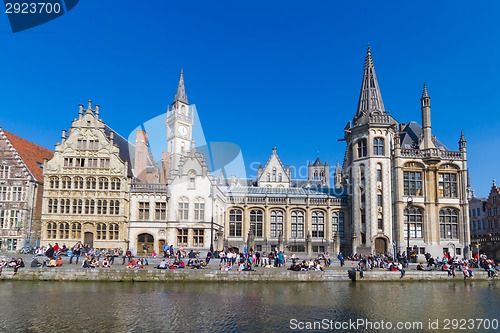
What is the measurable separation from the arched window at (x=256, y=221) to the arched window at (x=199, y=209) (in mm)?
7813

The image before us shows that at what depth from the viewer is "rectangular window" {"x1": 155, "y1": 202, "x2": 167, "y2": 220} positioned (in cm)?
4581

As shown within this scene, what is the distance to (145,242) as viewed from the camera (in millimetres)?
45469

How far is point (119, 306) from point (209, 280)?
34.3 feet

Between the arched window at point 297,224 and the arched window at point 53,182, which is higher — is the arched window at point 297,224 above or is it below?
below

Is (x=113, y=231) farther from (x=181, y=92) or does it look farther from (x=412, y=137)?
(x=181, y=92)

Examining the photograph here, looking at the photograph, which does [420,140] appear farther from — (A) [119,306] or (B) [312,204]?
(A) [119,306]

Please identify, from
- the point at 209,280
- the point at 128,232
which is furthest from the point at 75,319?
the point at 128,232

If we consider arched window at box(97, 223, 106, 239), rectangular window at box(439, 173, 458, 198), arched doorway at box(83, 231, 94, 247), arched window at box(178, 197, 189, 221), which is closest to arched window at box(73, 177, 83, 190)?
arched window at box(97, 223, 106, 239)

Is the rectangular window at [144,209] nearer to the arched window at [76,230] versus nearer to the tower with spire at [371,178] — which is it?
the arched window at [76,230]

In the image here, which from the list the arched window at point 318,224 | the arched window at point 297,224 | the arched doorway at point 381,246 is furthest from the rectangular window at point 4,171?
the arched doorway at point 381,246

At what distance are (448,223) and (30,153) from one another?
168ft

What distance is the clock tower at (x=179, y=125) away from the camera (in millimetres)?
84812

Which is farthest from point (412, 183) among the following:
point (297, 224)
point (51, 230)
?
point (51, 230)

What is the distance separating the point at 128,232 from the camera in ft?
148
